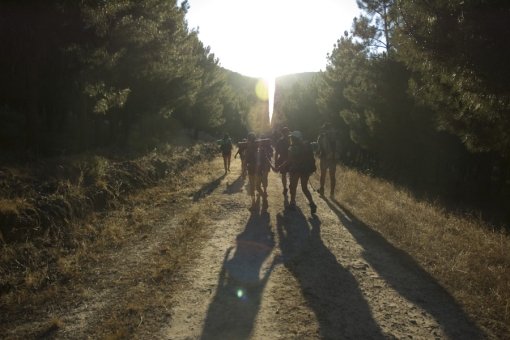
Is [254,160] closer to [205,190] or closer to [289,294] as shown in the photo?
[205,190]

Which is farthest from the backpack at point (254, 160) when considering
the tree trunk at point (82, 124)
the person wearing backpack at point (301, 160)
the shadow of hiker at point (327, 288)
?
the tree trunk at point (82, 124)

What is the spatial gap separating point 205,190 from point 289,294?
839 cm

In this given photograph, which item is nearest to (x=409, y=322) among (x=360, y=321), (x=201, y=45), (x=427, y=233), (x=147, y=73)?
(x=360, y=321)

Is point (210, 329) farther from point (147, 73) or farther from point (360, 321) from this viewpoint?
point (147, 73)

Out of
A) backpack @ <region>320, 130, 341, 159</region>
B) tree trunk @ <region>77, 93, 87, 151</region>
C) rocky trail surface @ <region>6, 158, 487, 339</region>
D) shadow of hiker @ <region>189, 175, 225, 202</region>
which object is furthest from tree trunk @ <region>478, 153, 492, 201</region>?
tree trunk @ <region>77, 93, 87, 151</region>

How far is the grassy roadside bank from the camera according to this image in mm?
5051

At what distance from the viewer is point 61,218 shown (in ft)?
22.6

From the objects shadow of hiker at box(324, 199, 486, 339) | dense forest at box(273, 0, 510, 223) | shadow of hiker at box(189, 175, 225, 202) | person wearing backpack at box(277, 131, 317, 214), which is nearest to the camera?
shadow of hiker at box(324, 199, 486, 339)

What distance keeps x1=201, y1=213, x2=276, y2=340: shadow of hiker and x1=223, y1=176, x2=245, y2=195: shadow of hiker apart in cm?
545

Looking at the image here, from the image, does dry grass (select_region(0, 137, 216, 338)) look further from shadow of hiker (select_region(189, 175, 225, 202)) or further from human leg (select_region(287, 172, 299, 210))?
human leg (select_region(287, 172, 299, 210))

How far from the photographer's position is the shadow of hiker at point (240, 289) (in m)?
3.95

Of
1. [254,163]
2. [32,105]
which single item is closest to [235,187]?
[254,163]

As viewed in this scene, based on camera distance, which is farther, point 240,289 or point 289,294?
point 240,289

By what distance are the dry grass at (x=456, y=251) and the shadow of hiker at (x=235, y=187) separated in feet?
12.9
